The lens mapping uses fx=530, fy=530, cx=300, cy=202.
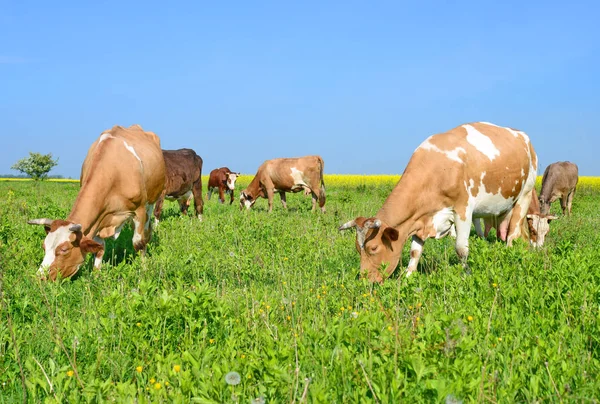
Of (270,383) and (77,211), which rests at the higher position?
(77,211)

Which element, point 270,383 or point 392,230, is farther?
point 392,230

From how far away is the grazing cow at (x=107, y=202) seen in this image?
7117 mm

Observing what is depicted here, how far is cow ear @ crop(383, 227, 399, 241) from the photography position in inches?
290

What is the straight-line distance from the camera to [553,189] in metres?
20.3

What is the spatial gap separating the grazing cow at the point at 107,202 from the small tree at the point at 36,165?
7500 centimetres

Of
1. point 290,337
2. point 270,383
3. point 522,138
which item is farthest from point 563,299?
point 522,138

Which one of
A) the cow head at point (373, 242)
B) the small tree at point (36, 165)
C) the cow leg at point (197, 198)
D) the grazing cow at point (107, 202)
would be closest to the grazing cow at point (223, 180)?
the cow leg at point (197, 198)

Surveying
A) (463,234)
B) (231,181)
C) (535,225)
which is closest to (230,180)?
(231,181)

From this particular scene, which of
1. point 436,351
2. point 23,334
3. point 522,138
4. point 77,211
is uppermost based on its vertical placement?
point 522,138

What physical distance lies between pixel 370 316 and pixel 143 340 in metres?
1.71

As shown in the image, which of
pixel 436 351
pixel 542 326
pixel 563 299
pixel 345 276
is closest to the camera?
pixel 436 351

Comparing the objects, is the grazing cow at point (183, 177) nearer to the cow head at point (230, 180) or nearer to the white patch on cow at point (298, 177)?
the white patch on cow at point (298, 177)

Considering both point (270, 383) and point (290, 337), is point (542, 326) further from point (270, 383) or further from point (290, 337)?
point (270, 383)

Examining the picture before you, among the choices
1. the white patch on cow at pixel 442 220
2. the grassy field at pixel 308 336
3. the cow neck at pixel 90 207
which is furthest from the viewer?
the white patch on cow at pixel 442 220
